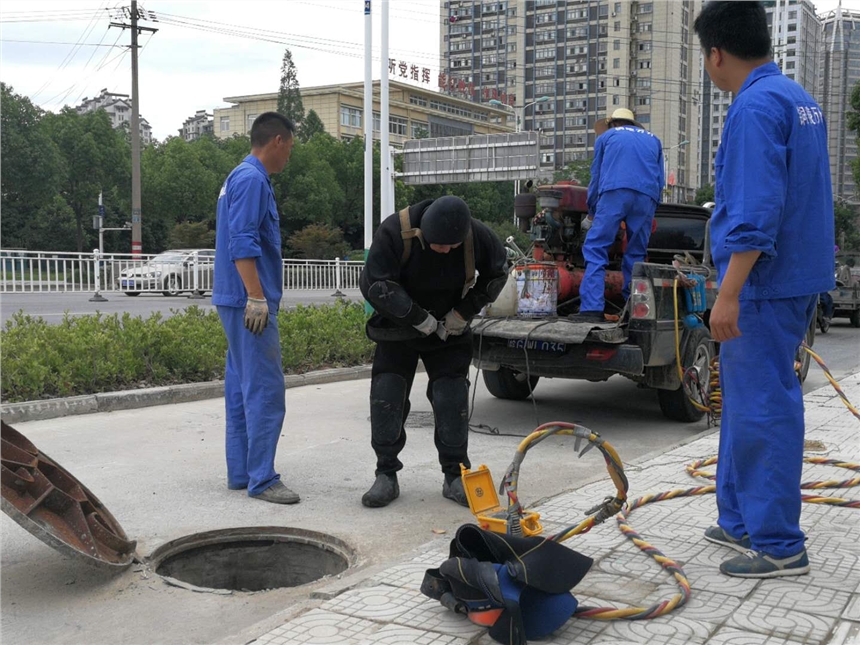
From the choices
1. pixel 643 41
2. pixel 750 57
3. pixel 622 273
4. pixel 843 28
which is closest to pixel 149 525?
pixel 750 57

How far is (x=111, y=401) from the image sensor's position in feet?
25.6

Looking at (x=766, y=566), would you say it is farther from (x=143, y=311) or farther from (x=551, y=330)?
(x=143, y=311)

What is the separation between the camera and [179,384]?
28.1ft

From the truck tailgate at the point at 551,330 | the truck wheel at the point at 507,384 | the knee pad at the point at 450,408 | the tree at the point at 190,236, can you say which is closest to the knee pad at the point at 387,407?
the knee pad at the point at 450,408

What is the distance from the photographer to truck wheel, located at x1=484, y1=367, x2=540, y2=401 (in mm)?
8719

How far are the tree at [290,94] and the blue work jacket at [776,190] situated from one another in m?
84.4

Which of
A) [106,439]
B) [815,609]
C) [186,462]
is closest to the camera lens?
[815,609]

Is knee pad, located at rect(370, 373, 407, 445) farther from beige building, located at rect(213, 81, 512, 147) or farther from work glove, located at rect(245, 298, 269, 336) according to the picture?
beige building, located at rect(213, 81, 512, 147)

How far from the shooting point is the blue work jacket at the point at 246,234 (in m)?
4.97

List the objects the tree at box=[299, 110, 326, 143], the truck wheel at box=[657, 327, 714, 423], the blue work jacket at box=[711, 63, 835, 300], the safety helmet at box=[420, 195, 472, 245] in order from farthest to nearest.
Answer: the tree at box=[299, 110, 326, 143] → the truck wheel at box=[657, 327, 714, 423] → the safety helmet at box=[420, 195, 472, 245] → the blue work jacket at box=[711, 63, 835, 300]

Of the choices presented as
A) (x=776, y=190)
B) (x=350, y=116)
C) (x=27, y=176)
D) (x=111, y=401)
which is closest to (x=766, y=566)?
(x=776, y=190)

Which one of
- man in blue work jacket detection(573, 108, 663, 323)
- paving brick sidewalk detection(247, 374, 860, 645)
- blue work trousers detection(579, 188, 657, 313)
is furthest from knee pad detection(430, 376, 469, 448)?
blue work trousers detection(579, 188, 657, 313)

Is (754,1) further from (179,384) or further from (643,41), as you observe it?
(643,41)

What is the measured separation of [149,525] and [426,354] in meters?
1.77
